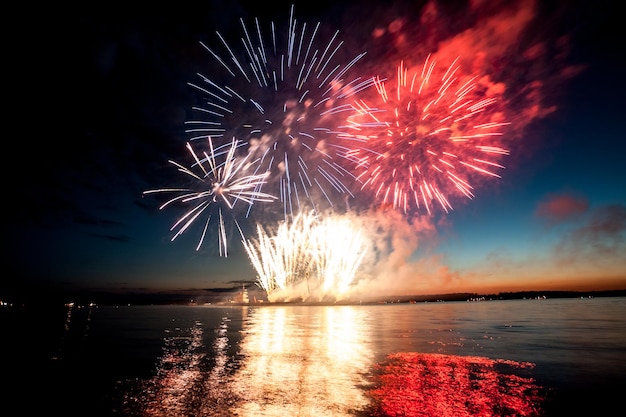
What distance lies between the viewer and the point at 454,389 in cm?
1171

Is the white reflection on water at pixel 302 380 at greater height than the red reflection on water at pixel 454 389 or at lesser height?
greater

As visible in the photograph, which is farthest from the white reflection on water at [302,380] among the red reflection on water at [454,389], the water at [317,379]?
the red reflection on water at [454,389]

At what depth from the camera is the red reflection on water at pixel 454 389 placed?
972 cm

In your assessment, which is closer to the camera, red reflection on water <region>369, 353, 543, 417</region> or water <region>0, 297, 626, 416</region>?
red reflection on water <region>369, 353, 543, 417</region>

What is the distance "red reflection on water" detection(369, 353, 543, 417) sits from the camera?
31.9ft

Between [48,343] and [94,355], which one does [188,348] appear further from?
[48,343]

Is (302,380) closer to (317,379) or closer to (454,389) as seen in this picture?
(317,379)

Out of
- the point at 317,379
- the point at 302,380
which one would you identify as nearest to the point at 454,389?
the point at 317,379

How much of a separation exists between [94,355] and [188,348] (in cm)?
491

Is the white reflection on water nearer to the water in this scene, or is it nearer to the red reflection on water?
the water

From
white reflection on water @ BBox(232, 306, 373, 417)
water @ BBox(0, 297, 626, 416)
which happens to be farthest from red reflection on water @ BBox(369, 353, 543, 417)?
white reflection on water @ BBox(232, 306, 373, 417)

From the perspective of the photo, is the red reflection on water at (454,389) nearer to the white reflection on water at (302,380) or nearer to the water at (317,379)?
the water at (317,379)

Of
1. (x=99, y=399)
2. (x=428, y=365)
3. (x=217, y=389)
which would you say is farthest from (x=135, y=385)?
(x=428, y=365)

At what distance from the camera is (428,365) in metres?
15.5
